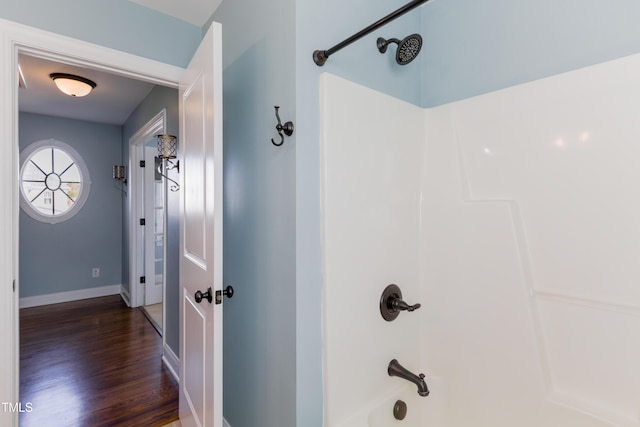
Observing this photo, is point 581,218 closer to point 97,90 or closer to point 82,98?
point 97,90

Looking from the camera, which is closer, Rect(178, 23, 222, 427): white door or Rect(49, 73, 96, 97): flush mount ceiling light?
Rect(178, 23, 222, 427): white door

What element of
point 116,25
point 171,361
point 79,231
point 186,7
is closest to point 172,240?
point 171,361

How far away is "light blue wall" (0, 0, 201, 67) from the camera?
4.67 ft

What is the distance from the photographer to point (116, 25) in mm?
1631

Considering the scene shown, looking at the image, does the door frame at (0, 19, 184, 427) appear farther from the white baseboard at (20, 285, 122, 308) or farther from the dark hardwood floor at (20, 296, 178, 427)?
the white baseboard at (20, 285, 122, 308)

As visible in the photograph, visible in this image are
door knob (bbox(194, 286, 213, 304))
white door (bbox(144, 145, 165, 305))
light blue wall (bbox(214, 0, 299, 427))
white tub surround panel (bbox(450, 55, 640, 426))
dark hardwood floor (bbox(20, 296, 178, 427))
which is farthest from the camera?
white door (bbox(144, 145, 165, 305))

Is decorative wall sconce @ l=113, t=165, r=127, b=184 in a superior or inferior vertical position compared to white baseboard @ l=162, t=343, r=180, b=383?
superior

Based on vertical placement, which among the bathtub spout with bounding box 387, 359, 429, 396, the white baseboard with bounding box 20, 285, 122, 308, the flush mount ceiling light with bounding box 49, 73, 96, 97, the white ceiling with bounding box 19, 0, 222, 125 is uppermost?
the white ceiling with bounding box 19, 0, 222, 125

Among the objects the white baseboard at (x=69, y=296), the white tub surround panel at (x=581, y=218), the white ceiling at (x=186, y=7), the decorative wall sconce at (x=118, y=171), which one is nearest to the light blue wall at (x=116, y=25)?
the white ceiling at (x=186, y=7)

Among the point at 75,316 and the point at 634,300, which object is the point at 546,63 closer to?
the point at 634,300

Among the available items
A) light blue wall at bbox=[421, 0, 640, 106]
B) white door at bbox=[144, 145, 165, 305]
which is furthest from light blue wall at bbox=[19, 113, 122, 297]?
light blue wall at bbox=[421, 0, 640, 106]

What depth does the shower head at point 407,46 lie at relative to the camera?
123 centimetres

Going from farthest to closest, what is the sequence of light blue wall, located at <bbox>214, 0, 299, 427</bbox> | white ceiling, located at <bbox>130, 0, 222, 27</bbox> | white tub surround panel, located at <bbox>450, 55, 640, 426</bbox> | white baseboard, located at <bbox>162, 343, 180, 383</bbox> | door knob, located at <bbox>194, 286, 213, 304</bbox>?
white baseboard, located at <bbox>162, 343, 180, 383</bbox>
white ceiling, located at <bbox>130, 0, 222, 27</bbox>
door knob, located at <bbox>194, 286, 213, 304</bbox>
light blue wall, located at <bbox>214, 0, 299, 427</bbox>
white tub surround panel, located at <bbox>450, 55, 640, 426</bbox>

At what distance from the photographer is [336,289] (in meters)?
1.21
